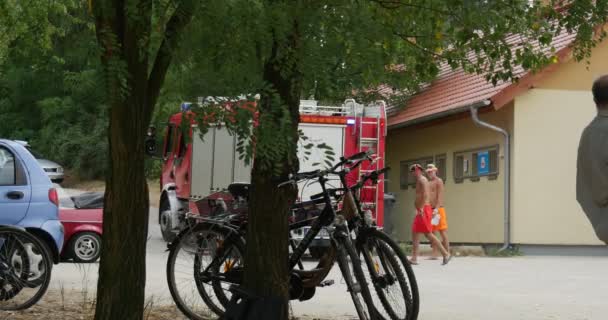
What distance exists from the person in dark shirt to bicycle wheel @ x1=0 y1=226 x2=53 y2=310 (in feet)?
15.7

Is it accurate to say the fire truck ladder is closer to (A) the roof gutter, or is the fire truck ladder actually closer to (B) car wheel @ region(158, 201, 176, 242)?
(B) car wheel @ region(158, 201, 176, 242)

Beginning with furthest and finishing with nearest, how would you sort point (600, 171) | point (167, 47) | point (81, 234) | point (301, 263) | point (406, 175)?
point (406, 175)
point (81, 234)
point (301, 263)
point (167, 47)
point (600, 171)

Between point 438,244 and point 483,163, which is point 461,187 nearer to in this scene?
point 483,163

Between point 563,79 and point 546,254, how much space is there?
3.87 m

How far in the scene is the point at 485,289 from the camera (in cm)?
1466

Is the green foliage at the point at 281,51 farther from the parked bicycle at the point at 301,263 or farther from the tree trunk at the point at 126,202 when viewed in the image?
the parked bicycle at the point at 301,263

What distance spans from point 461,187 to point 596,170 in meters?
23.3

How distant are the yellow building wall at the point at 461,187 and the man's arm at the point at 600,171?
20794 millimetres

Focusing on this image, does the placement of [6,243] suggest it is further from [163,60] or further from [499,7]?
[499,7]

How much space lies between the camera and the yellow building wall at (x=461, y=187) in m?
27.7

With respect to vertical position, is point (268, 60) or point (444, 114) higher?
point (444, 114)

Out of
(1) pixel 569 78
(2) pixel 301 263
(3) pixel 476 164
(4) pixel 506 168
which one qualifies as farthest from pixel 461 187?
(2) pixel 301 263

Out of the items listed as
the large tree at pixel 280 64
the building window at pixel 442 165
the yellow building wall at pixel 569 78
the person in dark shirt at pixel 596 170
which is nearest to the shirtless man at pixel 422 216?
the yellow building wall at pixel 569 78

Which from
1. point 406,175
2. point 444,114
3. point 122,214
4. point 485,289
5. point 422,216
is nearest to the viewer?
point 122,214
